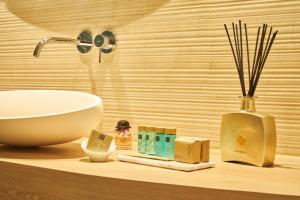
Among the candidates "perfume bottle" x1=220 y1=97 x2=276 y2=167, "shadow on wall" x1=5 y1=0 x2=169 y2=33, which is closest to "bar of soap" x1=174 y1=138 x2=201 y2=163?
"perfume bottle" x1=220 y1=97 x2=276 y2=167

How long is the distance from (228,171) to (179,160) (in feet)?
0.39

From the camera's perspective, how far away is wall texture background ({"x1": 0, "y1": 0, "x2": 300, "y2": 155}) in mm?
1135

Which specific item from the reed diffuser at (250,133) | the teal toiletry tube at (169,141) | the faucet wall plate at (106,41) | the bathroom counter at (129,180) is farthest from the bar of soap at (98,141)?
the faucet wall plate at (106,41)

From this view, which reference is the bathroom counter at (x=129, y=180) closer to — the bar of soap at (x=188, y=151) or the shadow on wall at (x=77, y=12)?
the bar of soap at (x=188, y=151)

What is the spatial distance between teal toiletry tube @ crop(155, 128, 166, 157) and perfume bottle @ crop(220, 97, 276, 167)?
15cm

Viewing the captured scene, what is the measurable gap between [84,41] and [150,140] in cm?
60

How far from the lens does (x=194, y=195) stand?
75 centimetres

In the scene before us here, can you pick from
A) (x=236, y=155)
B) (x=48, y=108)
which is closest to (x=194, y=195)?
(x=236, y=155)

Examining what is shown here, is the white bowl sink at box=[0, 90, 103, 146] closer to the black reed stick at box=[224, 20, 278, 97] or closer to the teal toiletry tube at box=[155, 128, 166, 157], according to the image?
the teal toiletry tube at box=[155, 128, 166, 157]

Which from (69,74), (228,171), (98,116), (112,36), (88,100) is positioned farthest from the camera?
(69,74)


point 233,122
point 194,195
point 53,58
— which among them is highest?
point 53,58

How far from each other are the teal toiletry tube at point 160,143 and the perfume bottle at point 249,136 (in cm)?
15

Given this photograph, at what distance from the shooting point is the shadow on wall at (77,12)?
1396 mm

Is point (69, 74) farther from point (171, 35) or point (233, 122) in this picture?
point (233, 122)
